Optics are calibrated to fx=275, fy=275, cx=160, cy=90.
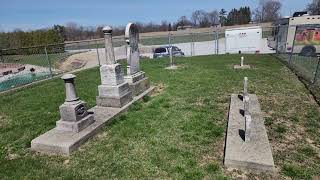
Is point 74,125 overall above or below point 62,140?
above

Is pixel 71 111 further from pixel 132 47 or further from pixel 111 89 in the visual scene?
pixel 132 47

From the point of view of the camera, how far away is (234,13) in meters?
94.4

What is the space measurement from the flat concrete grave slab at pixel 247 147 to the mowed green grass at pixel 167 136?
157 mm

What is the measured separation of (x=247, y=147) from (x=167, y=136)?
1.58 metres

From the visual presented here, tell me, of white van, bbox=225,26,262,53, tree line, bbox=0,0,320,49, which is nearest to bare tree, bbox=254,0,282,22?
tree line, bbox=0,0,320,49

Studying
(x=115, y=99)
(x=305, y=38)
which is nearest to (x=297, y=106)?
(x=115, y=99)

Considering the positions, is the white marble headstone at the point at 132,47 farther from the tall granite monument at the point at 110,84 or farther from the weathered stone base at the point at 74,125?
the weathered stone base at the point at 74,125

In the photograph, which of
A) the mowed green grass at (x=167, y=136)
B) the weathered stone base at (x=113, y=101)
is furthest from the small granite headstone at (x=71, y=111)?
the weathered stone base at (x=113, y=101)

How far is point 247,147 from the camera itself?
4.77 meters

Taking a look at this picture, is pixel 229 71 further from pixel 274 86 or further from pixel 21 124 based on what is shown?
pixel 21 124

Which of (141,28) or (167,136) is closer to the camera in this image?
(167,136)

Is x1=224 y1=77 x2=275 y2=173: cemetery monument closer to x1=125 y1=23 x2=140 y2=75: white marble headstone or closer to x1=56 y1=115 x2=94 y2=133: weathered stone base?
x1=56 y1=115 x2=94 y2=133: weathered stone base

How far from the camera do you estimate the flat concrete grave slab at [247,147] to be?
169 inches

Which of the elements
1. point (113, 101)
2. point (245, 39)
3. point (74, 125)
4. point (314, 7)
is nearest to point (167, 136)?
point (74, 125)
